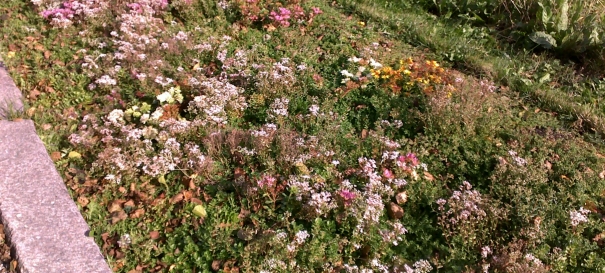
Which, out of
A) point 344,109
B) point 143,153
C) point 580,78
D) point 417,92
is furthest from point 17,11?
point 580,78

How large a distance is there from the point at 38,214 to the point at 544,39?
5828 millimetres

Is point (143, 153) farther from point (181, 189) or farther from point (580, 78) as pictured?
point (580, 78)

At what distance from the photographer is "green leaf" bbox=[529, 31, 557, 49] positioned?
645cm

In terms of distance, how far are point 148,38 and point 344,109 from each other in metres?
2.41

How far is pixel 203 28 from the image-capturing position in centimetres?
645

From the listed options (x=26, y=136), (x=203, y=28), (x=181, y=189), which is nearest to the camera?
(x=181, y=189)

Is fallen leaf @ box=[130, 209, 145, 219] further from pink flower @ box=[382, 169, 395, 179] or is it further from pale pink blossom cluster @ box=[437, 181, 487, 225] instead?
pale pink blossom cluster @ box=[437, 181, 487, 225]

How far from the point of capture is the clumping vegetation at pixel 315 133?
3.82 m

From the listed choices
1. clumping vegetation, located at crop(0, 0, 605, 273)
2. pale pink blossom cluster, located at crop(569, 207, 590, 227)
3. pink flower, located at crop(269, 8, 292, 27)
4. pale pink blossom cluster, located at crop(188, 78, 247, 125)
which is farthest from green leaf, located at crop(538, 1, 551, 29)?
pale pink blossom cluster, located at crop(188, 78, 247, 125)

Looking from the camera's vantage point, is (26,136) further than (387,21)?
No

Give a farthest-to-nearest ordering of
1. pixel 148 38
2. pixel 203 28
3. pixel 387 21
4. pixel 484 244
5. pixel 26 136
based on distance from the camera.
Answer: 1. pixel 387 21
2. pixel 203 28
3. pixel 148 38
4. pixel 26 136
5. pixel 484 244

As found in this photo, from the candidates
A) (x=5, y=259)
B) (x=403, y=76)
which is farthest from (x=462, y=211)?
(x=5, y=259)

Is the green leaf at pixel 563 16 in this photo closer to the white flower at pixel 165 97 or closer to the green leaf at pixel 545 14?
the green leaf at pixel 545 14

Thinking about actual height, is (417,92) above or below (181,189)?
above
